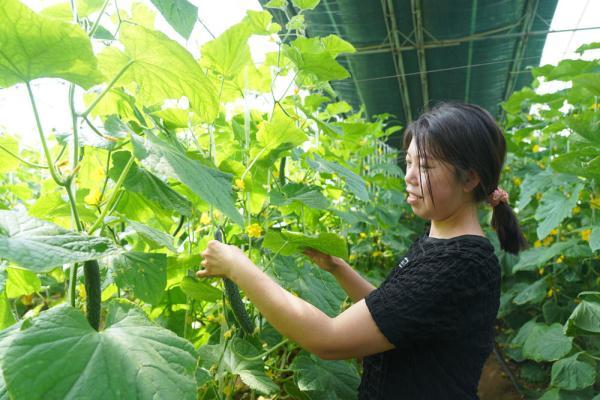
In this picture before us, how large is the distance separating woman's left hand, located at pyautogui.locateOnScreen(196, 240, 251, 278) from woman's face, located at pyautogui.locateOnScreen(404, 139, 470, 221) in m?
0.38

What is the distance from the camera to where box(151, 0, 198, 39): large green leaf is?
0.61 m

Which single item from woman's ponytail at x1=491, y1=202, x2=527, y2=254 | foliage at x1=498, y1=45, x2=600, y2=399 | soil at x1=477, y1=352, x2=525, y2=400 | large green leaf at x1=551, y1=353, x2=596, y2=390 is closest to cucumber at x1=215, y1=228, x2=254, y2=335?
woman's ponytail at x1=491, y1=202, x2=527, y2=254

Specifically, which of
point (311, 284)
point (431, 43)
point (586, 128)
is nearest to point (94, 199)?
point (311, 284)

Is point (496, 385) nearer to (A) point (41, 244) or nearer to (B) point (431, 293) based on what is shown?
(B) point (431, 293)

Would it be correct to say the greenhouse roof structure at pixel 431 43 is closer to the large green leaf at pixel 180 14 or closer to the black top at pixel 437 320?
the black top at pixel 437 320

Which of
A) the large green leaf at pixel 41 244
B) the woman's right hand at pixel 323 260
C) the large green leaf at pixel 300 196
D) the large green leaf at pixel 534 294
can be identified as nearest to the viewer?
the large green leaf at pixel 41 244

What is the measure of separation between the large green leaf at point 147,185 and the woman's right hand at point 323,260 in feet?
1.45

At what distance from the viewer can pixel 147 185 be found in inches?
31.6

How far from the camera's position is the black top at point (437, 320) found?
3.00 ft

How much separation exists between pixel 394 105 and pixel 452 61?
47.5 inches

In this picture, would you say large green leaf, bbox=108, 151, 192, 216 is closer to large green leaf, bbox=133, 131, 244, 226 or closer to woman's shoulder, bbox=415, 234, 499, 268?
large green leaf, bbox=133, 131, 244, 226

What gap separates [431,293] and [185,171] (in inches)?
19.8

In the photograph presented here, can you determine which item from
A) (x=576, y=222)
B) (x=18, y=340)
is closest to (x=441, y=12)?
(x=576, y=222)

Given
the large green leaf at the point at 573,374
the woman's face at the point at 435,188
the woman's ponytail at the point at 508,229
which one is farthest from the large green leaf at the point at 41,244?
the large green leaf at the point at 573,374
